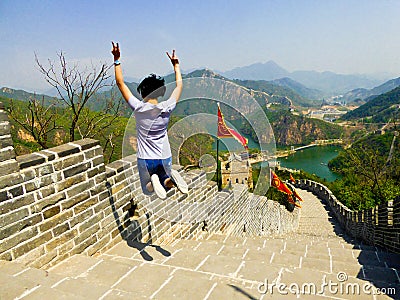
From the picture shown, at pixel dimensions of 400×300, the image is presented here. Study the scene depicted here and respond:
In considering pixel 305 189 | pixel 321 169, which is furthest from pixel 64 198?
pixel 321 169

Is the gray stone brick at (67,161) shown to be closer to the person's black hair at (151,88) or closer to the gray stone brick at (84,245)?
the gray stone brick at (84,245)

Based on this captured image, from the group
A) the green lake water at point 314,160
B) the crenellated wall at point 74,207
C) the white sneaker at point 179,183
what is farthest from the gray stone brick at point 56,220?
the green lake water at point 314,160

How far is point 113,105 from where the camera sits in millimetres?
8430

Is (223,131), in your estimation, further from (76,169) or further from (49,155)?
(49,155)

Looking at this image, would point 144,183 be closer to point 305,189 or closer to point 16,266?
point 16,266

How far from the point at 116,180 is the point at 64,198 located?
26.7 inches

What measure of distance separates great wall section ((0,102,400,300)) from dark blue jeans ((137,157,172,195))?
46 centimetres

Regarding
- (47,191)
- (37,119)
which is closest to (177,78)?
(47,191)

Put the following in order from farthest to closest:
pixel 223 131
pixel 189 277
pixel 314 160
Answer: pixel 314 160, pixel 223 131, pixel 189 277

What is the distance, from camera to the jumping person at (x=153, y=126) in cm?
238

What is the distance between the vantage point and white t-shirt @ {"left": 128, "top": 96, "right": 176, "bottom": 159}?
7.85 ft

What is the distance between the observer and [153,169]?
8.87ft

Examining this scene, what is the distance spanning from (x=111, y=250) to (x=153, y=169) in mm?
923

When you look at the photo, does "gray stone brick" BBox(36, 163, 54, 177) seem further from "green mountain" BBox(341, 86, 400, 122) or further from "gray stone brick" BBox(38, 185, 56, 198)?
"green mountain" BBox(341, 86, 400, 122)
